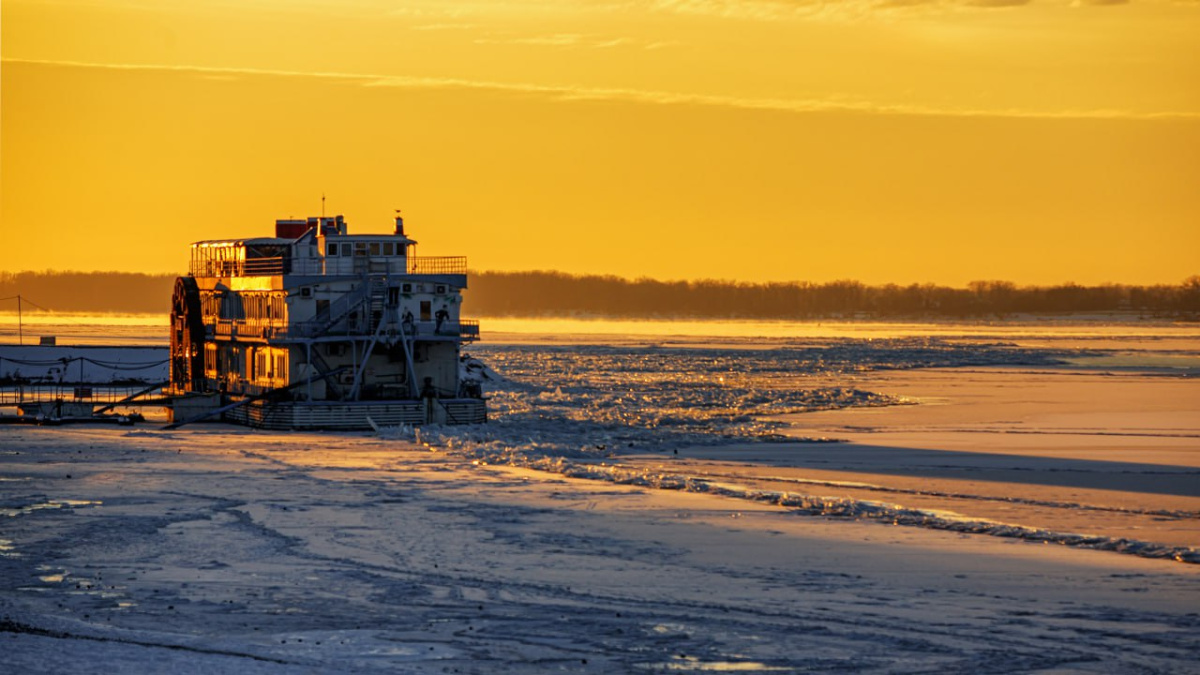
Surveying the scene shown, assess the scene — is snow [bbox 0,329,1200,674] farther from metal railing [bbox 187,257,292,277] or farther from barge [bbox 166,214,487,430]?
metal railing [bbox 187,257,292,277]

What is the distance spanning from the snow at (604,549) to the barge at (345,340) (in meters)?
3.70

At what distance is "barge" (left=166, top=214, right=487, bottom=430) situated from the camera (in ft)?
196

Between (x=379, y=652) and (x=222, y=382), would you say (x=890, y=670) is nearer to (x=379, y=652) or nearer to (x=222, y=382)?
(x=379, y=652)

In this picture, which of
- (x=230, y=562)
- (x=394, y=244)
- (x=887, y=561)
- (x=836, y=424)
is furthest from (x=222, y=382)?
(x=887, y=561)

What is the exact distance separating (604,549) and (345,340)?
33212 mm

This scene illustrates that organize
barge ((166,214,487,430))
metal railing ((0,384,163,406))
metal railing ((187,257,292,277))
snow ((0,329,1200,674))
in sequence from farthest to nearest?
metal railing ((0,384,163,406)) < metal railing ((187,257,292,277)) < barge ((166,214,487,430)) < snow ((0,329,1200,674))

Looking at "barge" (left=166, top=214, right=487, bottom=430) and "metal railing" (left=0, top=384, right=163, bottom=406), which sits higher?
"barge" (left=166, top=214, right=487, bottom=430)

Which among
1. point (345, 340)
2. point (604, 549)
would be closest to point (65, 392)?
point (345, 340)

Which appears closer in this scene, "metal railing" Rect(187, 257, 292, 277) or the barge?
the barge

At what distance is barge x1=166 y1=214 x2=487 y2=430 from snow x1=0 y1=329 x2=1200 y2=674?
146 inches

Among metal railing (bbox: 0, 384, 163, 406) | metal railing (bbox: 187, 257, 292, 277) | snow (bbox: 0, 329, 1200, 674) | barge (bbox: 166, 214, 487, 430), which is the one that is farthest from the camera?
metal railing (bbox: 0, 384, 163, 406)

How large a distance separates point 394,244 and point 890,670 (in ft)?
154

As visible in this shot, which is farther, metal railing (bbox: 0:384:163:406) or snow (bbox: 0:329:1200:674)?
metal railing (bbox: 0:384:163:406)

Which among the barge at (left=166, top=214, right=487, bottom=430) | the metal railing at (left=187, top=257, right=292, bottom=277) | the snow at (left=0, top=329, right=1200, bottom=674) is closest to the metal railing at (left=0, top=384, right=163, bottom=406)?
the metal railing at (left=187, top=257, right=292, bottom=277)
